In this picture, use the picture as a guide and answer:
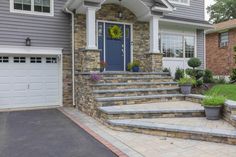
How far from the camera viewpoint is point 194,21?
13.6m

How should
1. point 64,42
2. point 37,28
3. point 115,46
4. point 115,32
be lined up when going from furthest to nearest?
point 115,46 < point 115,32 < point 64,42 < point 37,28

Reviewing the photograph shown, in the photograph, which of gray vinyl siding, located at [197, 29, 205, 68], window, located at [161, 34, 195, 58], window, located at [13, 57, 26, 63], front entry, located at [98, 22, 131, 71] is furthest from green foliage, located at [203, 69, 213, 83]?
window, located at [13, 57, 26, 63]

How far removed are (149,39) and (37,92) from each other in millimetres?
5439

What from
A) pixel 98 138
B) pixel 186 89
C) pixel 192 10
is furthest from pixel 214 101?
pixel 192 10

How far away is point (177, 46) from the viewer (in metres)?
13.8

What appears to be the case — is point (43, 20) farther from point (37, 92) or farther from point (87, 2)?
point (37, 92)

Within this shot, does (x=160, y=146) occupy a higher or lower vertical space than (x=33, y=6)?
lower

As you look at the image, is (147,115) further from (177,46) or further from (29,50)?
(177,46)

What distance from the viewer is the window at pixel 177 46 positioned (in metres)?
13.4

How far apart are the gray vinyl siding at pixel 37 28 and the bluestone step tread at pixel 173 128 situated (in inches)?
204

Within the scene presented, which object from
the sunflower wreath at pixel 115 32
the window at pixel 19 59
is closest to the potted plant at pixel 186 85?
the sunflower wreath at pixel 115 32

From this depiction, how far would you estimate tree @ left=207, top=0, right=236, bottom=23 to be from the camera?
3234cm

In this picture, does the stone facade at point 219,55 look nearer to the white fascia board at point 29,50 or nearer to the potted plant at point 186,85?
the potted plant at point 186,85

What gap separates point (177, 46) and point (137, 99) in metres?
6.29
